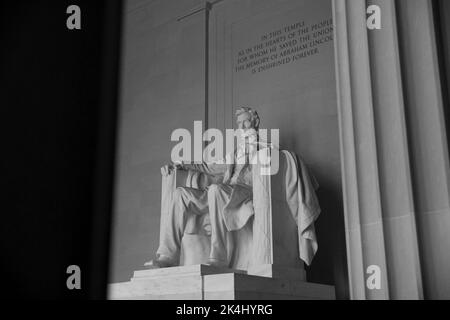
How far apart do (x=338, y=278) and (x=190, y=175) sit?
6.26 ft

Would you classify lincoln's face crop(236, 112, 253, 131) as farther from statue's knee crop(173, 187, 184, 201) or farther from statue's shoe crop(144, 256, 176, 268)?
statue's shoe crop(144, 256, 176, 268)

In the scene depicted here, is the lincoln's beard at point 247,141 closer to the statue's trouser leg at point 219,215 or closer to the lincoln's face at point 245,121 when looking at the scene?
the lincoln's face at point 245,121

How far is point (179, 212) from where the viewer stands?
491 cm

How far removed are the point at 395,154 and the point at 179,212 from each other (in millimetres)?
2684

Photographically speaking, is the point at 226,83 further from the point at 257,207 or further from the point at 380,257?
the point at 380,257

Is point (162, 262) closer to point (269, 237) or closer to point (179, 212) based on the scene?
point (179, 212)

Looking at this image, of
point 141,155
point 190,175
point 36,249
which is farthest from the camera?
point 141,155

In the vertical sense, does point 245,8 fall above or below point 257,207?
above

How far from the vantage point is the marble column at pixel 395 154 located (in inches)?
95.9

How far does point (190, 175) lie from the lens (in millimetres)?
5367

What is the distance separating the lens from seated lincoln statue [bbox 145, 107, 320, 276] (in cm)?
455

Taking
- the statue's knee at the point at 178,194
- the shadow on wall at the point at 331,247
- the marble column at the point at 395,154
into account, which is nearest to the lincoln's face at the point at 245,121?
the statue's knee at the point at 178,194

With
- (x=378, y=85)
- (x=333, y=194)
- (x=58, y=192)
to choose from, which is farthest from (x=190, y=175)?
(x=58, y=192)

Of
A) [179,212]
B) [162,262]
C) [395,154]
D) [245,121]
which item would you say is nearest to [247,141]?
[245,121]
